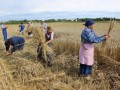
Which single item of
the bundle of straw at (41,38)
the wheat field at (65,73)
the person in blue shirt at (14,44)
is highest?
the bundle of straw at (41,38)

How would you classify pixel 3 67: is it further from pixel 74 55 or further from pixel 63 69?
pixel 74 55

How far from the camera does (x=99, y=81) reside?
7.52m

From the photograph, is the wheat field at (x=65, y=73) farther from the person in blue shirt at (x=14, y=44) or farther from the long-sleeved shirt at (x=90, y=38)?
the person in blue shirt at (x=14, y=44)

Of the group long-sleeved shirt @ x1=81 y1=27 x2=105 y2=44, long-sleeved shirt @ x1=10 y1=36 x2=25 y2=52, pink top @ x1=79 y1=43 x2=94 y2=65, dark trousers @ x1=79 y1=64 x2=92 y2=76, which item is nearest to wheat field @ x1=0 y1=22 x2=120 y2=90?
dark trousers @ x1=79 y1=64 x2=92 y2=76

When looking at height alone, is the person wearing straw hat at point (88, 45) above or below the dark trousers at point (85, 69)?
above

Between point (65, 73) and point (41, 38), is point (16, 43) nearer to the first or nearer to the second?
point (41, 38)

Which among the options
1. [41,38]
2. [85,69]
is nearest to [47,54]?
[41,38]

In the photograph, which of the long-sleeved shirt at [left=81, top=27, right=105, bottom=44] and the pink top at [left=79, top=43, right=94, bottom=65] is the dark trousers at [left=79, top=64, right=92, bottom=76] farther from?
the long-sleeved shirt at [left=81, top=27, right=105, bottom=44]

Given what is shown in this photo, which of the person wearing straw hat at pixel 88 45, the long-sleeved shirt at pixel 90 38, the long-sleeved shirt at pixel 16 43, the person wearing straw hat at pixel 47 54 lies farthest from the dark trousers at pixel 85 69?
the long-sleeved shirt at pixel 16 43

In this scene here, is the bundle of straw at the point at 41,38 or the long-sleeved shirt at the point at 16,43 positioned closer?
the bundle of straw at the point at 41,38

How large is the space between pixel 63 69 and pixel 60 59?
2.30 ft

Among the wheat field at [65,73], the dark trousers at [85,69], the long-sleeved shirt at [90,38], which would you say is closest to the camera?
the wheat field at [65,73]

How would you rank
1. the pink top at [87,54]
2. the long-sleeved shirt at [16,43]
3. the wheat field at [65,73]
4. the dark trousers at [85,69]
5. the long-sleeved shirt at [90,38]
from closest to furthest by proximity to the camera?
the wheat field at [65,73] < the long-sleeved shirt at [90,38] < the pink top at [87,54] < the dark trousers at [85,69] < the long-sleeved shirt at [16,43]

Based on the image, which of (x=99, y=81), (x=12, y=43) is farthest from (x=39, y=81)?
(x=12, y=43)
